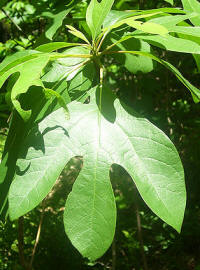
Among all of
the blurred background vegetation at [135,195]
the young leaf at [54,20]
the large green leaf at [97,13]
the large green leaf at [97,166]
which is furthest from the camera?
the blurred background vegetation at [135,195]

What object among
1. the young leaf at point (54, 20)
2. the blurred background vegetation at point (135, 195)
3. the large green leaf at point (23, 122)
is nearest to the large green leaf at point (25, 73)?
the large green leaf at point (23, 122)

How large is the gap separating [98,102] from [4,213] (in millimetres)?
440

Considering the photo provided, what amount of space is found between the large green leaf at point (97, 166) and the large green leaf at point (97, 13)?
21 cm

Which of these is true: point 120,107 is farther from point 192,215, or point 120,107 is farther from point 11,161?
point 192,215

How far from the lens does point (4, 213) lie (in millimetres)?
958

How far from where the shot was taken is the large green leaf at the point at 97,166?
86cm

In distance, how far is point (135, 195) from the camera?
1.92 m

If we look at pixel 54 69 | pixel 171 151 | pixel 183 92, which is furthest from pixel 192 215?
pixel 54 69

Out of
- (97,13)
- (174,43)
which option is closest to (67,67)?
(97,13)

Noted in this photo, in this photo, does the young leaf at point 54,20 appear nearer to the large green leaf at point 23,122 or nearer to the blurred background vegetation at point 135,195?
the large green leaf at point 23,122

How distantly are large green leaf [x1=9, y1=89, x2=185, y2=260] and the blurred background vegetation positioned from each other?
2.60 ft

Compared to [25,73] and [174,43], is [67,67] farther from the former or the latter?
[174,43]

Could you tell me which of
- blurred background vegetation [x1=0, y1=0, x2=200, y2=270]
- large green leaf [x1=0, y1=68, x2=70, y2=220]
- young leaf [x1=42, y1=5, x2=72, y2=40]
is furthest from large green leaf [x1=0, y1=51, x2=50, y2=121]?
blurred background vegetation [x1=0, y1=0, x2=200, y2=270]

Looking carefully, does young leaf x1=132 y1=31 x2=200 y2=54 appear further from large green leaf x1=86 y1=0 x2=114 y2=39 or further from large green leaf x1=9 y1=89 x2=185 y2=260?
large green leaf x1=9 y1=89 x2=185 y2=260
